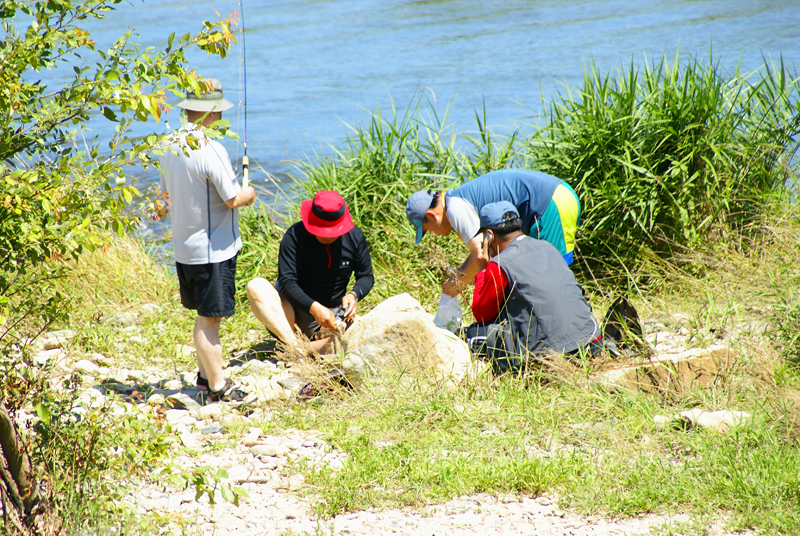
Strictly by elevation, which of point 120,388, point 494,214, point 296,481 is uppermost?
point 494,214

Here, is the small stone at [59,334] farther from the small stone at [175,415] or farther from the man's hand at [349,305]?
the man's hand at [349,305]

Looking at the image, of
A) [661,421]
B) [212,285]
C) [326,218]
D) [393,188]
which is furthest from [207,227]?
[393,188]

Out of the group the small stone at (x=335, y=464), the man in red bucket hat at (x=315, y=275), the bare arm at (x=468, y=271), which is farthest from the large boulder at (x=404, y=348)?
the small stone at (x=335, y=464)

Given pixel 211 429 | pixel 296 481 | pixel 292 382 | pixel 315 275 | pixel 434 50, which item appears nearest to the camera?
pixel 296 481

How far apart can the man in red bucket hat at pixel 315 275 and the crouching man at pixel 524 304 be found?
947mm

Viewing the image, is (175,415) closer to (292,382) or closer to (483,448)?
(292,382)

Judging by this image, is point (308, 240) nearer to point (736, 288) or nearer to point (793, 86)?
point (736, 288)

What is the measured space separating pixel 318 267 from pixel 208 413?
4.17 feet

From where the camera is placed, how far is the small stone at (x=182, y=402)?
394 centimetres

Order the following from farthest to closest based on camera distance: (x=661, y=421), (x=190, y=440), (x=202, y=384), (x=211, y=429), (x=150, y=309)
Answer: (x=150, y=309), (x=202, y=384), (x=211, y=429), (x=190, y=440), (x=661, y=421)

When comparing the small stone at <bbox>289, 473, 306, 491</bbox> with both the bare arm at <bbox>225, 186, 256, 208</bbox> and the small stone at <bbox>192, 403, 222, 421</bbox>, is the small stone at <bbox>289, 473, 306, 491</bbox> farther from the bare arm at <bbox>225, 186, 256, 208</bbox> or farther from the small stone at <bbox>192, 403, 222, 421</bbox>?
the bare arm at <bbox>225, 186, 256, 208</bbox>

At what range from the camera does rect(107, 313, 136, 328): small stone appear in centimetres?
535

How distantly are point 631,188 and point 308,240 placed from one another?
2725mm

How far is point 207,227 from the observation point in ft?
12.5
